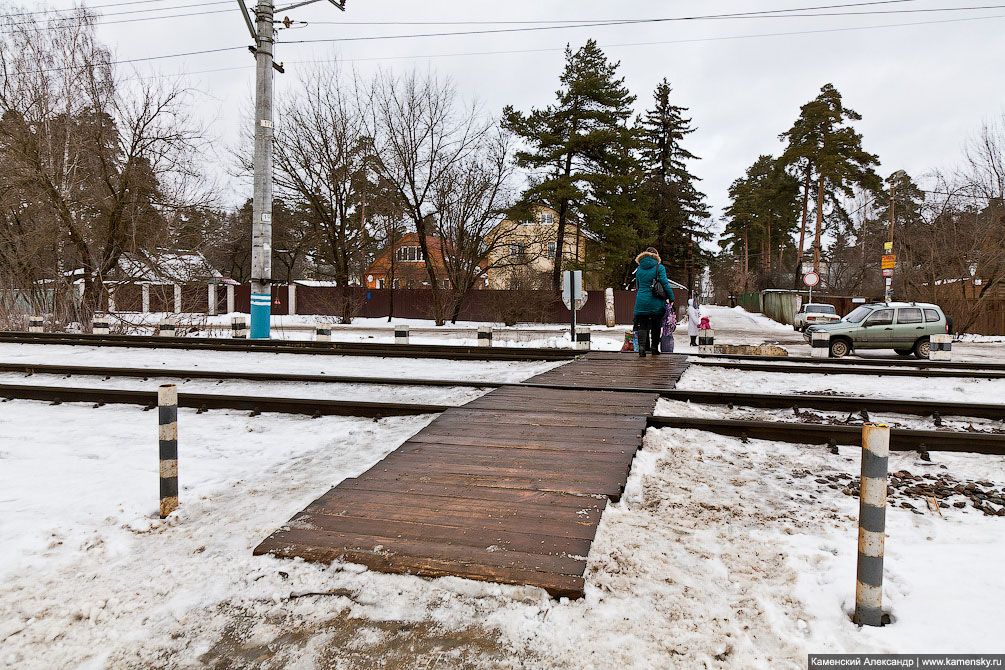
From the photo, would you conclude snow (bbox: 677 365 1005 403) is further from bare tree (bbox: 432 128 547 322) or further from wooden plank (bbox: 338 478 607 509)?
bare tree (bbox: 432 128 547 322)

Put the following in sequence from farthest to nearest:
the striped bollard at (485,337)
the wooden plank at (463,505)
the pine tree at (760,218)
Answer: the pine tree at (760,218) < the striped bollard at (485,337) < the wooden plank at (463,505)

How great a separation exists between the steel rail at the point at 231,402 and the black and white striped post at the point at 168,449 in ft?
9.60

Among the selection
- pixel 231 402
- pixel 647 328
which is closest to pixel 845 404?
pixel 647 328

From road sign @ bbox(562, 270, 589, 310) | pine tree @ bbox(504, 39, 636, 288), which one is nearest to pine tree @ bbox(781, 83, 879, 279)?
pine tree @ bbox(504, 39, 636, 288)

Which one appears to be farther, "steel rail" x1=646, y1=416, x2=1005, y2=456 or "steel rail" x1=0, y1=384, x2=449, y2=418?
"steel rail" x1=0, y1=384, x2=449, y2=418

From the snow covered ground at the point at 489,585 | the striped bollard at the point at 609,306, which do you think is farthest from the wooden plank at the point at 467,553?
the striped bollard at the point at 609,306

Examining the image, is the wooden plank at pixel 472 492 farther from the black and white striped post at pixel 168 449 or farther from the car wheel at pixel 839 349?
the car wheel at pixel 839 349

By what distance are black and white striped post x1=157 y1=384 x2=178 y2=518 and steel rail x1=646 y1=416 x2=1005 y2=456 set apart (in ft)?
14.4

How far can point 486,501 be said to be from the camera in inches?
150

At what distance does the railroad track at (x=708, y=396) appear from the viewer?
680 centimetres

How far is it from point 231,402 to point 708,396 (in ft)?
20.4

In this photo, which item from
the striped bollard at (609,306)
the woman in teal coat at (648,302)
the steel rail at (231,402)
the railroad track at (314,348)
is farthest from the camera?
the striped bollard at (609,306)

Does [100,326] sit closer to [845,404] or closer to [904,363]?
[845,404]

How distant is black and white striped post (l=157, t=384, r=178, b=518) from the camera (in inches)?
159
